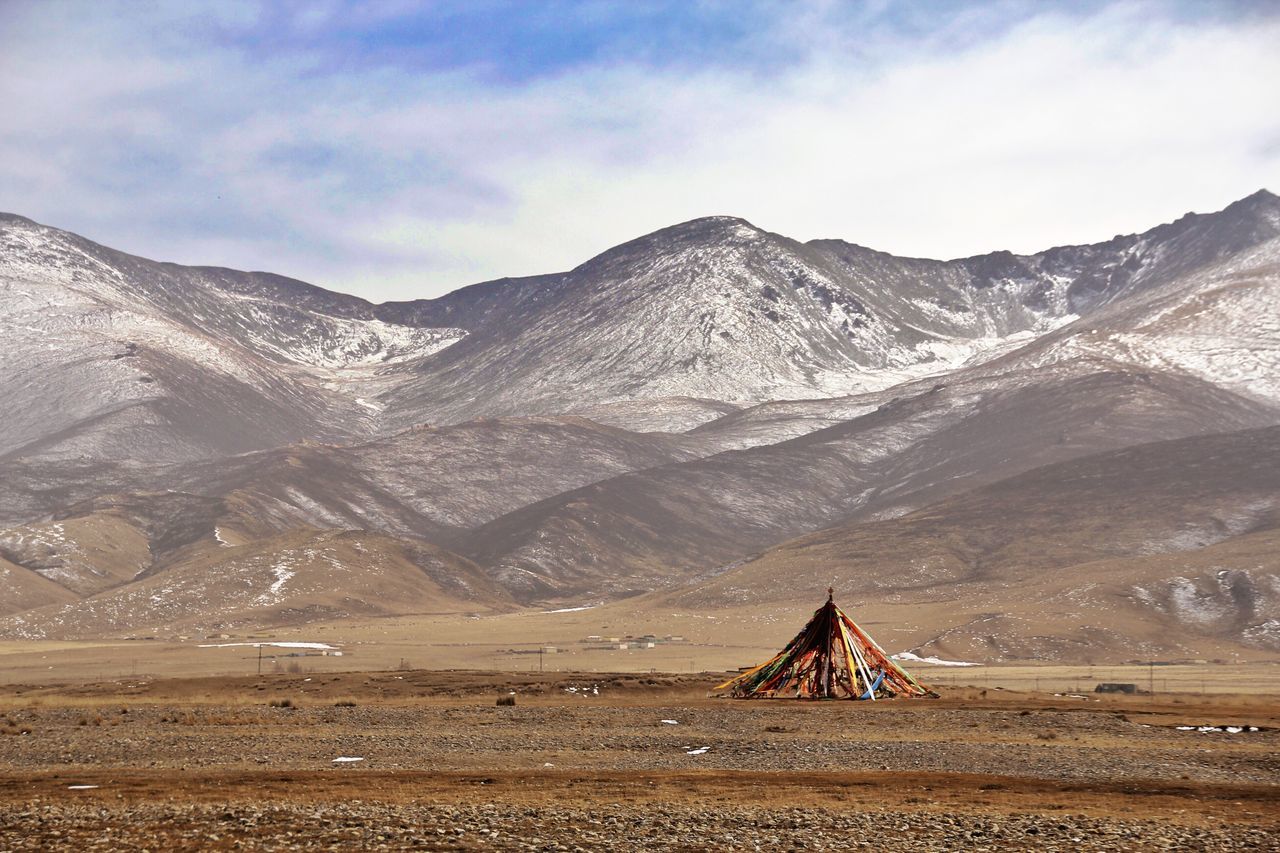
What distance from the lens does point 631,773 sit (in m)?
25.3

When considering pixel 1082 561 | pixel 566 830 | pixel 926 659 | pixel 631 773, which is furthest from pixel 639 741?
pixel 1082 561

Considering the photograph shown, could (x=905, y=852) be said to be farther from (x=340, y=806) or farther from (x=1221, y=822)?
(x=340, y=806)

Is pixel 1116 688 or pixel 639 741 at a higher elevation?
pixel 639 741

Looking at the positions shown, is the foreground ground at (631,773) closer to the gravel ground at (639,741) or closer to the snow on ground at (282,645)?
the gravel ground at (639,741)

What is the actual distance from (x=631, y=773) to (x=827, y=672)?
22.0 m

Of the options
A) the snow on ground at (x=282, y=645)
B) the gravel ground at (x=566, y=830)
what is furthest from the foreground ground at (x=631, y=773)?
the snow on ground at (x=282, y=645)

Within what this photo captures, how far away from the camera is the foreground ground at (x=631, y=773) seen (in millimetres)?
18156

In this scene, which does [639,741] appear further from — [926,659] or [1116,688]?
[926,659]

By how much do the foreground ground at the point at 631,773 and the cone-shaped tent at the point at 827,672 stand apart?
264 centimetres

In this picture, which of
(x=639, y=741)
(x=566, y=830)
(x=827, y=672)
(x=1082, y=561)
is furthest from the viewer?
(x=1082, y=561)

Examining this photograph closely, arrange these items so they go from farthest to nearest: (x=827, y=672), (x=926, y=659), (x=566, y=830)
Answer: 1. (x=926, y=659)
2. (x=827, y=672)
3. (x=566, y=830)

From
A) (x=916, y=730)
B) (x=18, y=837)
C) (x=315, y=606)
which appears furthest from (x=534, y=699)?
(x=315, y=606)

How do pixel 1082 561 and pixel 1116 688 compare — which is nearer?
pixel 1116 688

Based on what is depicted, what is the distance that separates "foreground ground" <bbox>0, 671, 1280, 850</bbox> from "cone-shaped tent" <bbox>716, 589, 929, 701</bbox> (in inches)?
104
